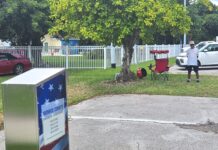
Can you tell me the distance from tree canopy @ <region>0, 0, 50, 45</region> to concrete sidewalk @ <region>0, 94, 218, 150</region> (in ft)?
34.2

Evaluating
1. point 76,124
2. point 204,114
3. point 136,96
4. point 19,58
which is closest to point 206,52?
point 19,58

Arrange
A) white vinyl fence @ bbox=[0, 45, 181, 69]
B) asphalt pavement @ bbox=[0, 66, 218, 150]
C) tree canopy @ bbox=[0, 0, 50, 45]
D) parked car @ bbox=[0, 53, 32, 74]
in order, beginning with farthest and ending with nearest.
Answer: white vinyl fence @ bbox=[0, 45, 181, 69]
parked car @ bbox=[0, 53, 32, 74]
tree canopy @ bbox=[0, 0, 50, 45]
asphalt pavement @ bbox=[0, 66, 218, 150]

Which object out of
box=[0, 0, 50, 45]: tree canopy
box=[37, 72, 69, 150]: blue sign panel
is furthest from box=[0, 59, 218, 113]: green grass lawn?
box=[37, 72, 69, 150]: blue sign panel

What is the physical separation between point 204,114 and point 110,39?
19.7 ft

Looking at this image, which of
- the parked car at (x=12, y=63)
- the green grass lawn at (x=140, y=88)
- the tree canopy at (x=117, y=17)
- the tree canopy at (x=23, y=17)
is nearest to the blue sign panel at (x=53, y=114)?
the green grass lawn at (x=140, y=88)

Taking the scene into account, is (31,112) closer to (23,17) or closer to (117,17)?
(117,17)

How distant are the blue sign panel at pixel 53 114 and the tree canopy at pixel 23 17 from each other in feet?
56.5

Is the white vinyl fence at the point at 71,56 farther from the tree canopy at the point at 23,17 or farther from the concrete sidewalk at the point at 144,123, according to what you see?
the concrete sidewalk at the point at 144,123

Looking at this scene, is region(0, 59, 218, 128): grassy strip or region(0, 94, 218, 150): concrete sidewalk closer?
region(0, 94, 218, 150): concrete sidewalk

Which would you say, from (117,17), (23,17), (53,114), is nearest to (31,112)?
(53,114)

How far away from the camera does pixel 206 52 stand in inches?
951

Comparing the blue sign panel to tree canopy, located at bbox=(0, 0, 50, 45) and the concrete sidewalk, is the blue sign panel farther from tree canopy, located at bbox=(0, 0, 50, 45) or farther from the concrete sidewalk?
tree canopy, located at bbox=(0, 0, 50, 45)

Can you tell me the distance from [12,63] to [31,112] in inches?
744

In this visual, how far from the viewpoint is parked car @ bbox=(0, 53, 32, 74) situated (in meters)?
21.6
